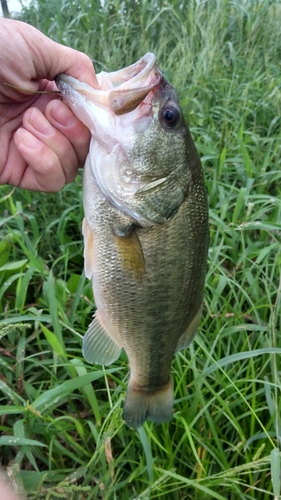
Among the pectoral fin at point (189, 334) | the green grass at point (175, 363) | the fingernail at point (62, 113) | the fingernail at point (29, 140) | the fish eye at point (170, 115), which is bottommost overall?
the green grass at point (175, 363)

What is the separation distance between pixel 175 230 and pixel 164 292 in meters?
0.18

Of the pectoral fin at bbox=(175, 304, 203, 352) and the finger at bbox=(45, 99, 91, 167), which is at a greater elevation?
the finger at bbox=(45, 99, 91, 167)

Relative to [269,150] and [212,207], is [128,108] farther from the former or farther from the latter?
[269,150]

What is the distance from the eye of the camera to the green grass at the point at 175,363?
149 cm

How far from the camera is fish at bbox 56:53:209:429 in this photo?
118 centimetres

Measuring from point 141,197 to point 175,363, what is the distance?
82 cm

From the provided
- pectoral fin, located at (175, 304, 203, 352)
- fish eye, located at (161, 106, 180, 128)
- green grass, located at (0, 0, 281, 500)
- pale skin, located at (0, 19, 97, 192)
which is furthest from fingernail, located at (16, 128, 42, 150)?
pectoral fin, located at (175, 304, 203, 352)

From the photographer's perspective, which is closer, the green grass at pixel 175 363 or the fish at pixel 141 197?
the fish at pixel 141 197

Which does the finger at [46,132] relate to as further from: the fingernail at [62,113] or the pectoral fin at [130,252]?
the pectoral fin at [130,252]

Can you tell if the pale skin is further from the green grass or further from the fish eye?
the green grass

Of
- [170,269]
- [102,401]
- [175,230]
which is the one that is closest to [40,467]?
[102,401]

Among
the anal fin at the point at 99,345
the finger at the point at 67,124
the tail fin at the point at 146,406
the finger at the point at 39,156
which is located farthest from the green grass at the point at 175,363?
the finger at the point at 67,124

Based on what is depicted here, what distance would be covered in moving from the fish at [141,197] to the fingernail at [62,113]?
114 mm

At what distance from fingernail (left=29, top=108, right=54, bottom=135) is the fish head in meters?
0.19
